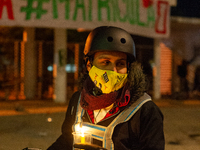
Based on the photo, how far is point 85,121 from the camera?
202 cm

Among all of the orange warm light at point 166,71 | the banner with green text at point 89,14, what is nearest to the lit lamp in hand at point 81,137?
the banner with green text at point 89,14

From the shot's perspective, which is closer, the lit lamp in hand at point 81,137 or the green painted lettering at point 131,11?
the lit lamp in hand at point 81,137

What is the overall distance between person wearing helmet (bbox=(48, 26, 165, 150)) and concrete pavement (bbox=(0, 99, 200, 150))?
340 centimetres

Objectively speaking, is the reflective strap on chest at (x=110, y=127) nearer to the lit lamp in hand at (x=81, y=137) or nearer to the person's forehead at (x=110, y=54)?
the lit lamp in hand at (x=81, y=137)

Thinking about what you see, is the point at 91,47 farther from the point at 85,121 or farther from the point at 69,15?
the point at 69,15

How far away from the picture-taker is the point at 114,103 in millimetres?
1952

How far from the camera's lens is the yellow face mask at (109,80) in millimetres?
2005

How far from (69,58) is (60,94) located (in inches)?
92.5

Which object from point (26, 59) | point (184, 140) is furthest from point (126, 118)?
point (26, 59)

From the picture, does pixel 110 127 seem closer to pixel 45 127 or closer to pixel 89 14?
pixel 45 127

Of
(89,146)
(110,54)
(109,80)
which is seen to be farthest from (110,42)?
(89,146)

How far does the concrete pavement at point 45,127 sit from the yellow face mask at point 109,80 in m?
3.51

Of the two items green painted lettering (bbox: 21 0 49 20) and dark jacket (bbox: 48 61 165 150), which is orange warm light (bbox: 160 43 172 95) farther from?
dark jacket (bbox: 48 61 165 150)

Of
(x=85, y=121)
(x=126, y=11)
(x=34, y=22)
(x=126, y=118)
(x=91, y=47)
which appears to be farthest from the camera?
(x=126, y=11)
